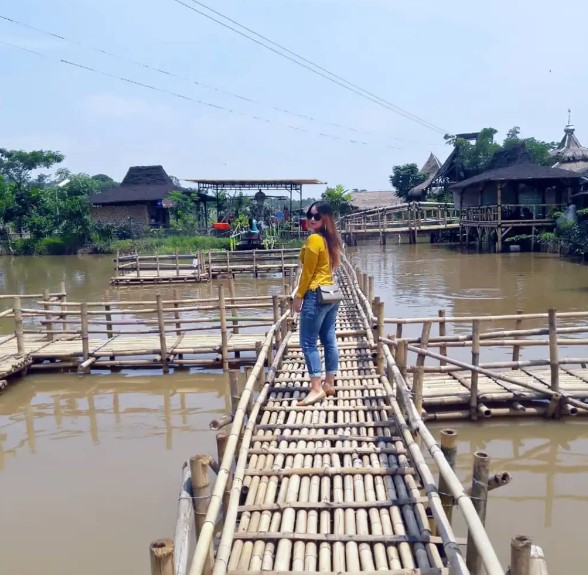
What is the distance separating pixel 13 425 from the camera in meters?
7.24

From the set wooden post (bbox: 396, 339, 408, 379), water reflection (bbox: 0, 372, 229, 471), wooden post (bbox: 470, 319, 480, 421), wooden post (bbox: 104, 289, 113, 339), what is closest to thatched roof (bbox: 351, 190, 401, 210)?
wooden post (bbox: 104, 289, 113, 339)

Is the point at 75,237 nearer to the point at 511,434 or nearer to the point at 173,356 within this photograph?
the point at 173,356

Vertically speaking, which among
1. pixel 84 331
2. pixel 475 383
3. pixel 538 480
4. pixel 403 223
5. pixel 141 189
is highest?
pixel 141 189

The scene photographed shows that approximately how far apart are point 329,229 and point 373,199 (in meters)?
36.1

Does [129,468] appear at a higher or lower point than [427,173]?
lower

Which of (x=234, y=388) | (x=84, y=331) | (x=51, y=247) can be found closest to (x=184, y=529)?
(x=234, y=388)

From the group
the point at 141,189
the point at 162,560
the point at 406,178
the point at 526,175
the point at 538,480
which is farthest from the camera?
the point at 406,178

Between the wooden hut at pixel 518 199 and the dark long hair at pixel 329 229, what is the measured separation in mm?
21452

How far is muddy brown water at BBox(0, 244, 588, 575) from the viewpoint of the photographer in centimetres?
457

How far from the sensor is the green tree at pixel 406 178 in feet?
126

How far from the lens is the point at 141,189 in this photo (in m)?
33.0

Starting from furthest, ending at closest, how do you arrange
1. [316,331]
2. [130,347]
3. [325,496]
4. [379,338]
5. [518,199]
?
[518,199]
[130,347]
[379,338]
[316,331]
[325,496]

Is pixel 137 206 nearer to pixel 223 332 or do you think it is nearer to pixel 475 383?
pixel 223 332

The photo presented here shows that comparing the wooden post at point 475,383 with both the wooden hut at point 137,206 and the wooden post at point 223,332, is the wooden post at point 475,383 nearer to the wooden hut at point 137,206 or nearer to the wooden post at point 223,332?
the wooden post at point 223,332
